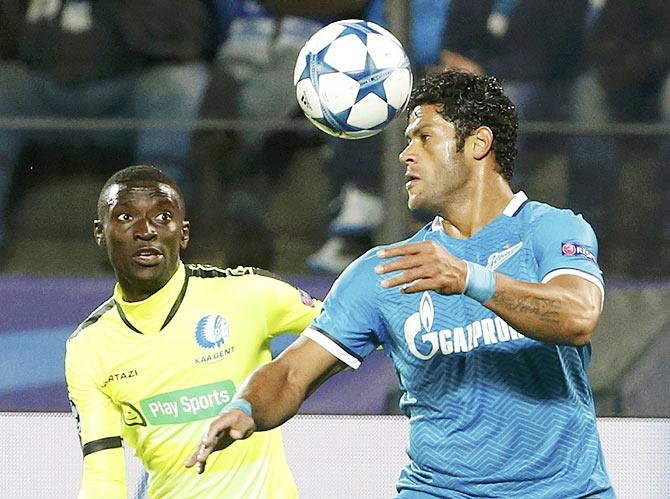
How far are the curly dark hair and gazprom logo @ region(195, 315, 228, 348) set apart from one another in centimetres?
84

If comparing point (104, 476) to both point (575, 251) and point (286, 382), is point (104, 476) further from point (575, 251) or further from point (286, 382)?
point (575, 251)

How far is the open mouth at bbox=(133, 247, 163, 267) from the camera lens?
3381 millimetres

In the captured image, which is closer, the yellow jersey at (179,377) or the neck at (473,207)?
the neck at (473,207)

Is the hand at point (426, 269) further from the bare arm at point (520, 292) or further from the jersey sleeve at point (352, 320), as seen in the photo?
the jersey sleeve at point (352, 320)

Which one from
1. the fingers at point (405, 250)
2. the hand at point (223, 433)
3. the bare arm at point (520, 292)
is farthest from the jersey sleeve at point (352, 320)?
the fingers at point (405, 250)

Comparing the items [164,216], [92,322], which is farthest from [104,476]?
[164,216]

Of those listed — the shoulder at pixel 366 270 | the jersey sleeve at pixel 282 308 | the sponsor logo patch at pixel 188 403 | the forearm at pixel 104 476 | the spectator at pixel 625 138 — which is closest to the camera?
the shoulder at pixel 366 270

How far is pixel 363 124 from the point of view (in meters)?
3.38

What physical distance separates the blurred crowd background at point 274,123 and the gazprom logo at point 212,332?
1565 mm

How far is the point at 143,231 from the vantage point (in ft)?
11.0

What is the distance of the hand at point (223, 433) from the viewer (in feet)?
7.85

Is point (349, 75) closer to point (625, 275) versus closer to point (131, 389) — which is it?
point (131, 389)

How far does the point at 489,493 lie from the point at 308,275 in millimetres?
2370

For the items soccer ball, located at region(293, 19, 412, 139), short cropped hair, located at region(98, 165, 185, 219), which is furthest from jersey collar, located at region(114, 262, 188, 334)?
soccer ball, located at region(293, 19, 412, 139)
